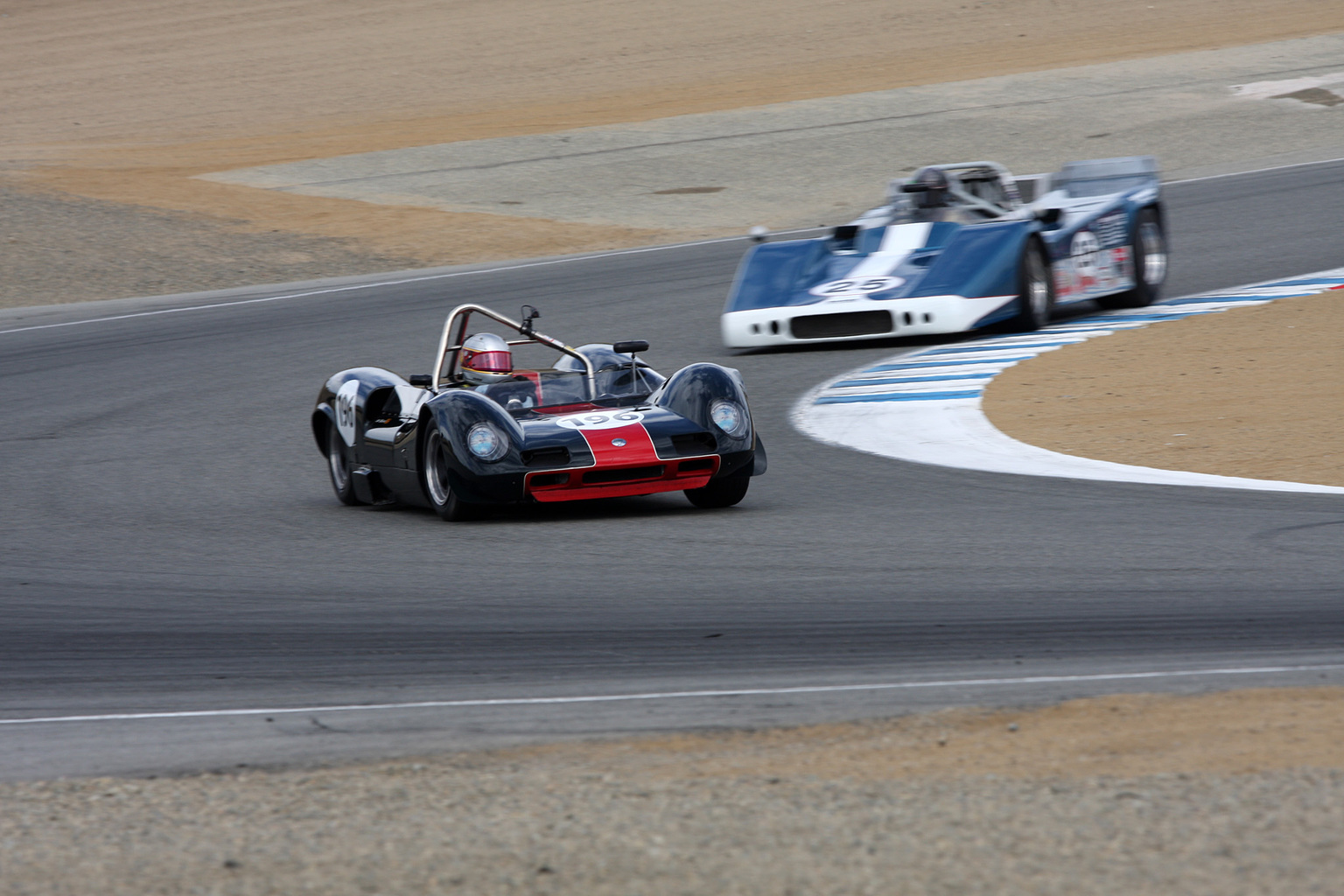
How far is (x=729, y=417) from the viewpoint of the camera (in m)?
8.82

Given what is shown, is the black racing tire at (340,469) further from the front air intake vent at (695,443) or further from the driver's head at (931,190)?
the driver's head at (931,190)

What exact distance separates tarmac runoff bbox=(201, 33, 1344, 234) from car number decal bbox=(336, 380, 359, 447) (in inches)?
538

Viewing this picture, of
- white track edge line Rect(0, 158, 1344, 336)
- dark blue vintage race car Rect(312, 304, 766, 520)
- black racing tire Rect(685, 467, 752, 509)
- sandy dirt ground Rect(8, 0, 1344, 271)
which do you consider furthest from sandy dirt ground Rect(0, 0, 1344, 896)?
dark blue vintage race car Rect(312, 304, 766, 520)

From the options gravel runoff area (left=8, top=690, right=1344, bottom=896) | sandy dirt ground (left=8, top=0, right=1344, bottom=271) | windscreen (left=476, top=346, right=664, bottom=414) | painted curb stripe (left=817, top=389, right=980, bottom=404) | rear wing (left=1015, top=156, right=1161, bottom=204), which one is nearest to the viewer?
gravel runoff area (left=8, top=690, right=1344, bottom=896)

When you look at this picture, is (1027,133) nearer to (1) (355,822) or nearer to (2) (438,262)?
(2) (438,262)

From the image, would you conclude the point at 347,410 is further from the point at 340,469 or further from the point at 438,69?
the point at 438,69

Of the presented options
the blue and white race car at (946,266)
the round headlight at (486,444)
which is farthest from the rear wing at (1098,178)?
the round headlight at (486,444)

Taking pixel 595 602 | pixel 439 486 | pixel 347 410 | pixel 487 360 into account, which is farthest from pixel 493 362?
pixel 595 602

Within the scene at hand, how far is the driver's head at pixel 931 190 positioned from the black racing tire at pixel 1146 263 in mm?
1839

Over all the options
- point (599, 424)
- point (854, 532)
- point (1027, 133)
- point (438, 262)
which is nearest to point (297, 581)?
point (599, 424)

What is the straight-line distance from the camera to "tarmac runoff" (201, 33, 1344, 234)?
1024 inches

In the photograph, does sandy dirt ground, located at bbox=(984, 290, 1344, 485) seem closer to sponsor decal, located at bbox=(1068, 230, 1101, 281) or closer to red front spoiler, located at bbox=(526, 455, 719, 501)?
sponsor decal, located at bbox=(1068, 230, 1101, 281)

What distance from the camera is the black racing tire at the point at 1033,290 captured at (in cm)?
1446

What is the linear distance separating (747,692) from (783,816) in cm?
125
